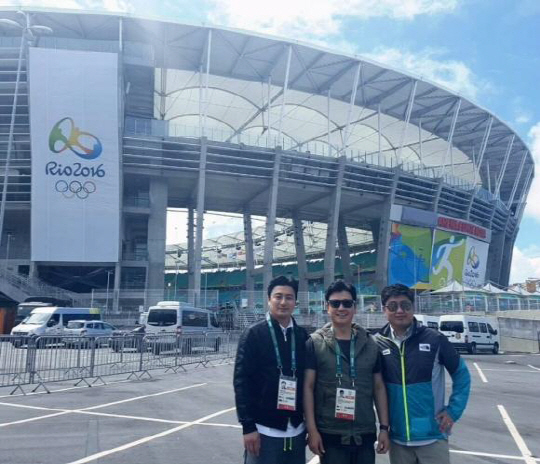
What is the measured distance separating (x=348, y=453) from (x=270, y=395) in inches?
23.1

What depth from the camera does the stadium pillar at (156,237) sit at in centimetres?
4125

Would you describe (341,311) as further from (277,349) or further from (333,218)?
(333,218)

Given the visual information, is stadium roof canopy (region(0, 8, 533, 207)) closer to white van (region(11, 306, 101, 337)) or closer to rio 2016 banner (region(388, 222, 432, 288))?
rio 2016 banner (region(388, 222, 432, 288))

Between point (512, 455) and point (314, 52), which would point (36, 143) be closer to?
point (314, 52)

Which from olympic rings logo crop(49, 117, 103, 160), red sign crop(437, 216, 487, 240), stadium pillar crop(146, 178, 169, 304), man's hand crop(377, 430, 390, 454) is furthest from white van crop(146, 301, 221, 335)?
red sign crop(437, 216, 487, 240)

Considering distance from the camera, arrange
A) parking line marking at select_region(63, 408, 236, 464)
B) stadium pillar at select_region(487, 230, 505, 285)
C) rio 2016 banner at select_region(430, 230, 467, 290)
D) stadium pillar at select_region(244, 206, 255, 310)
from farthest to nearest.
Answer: stadium pillar at select_region(487, 230, 505, 285) → rio 2016 banner at select_region(430, 230, 467, 290) → stadium pillar at select_region(244, 206, 255, 310) → parking line marking at select_region(63, 408, 236, 464)

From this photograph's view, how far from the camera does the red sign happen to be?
49.5 meters

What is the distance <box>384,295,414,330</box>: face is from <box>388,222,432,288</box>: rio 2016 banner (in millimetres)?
44395

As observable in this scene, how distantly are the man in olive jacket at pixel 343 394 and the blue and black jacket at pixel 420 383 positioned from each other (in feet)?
0.27

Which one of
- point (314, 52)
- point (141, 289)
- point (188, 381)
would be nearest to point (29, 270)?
point (141, 289)

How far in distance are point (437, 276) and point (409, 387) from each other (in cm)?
4879

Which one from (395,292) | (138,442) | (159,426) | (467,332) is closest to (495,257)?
(467,332)

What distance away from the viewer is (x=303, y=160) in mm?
41969

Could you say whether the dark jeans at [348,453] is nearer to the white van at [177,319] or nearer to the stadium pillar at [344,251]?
the white van at [177,319]
